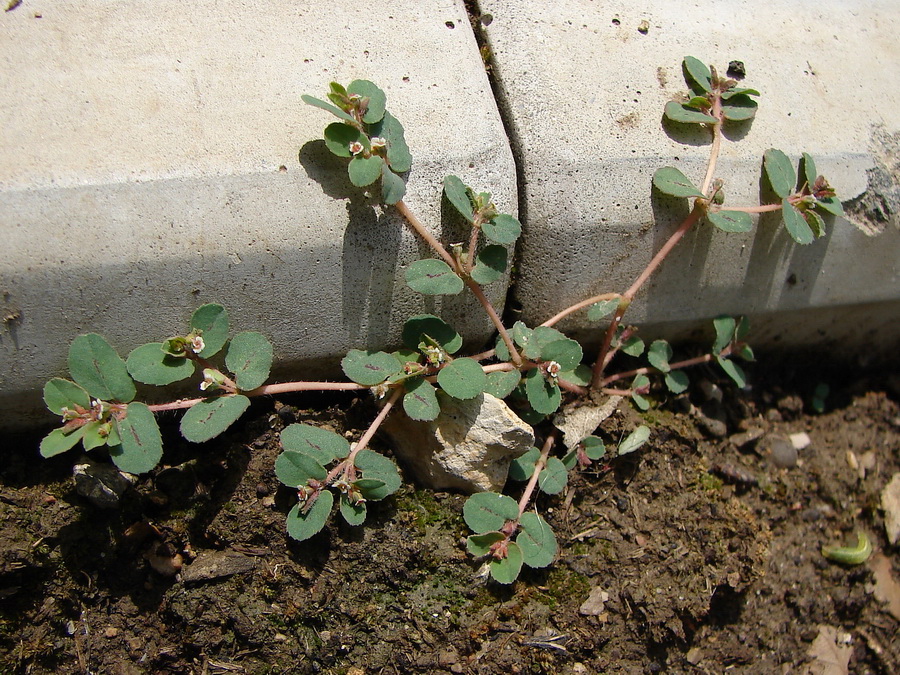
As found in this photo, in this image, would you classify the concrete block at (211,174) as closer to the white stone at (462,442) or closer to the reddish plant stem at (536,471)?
the white stone at (462,442)

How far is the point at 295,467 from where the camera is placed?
5.32ft

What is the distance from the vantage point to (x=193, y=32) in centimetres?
177

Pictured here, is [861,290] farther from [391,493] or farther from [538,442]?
[391,493]

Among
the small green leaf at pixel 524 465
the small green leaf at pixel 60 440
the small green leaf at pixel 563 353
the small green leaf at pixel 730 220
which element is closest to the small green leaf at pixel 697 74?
the small green leaf at pixel 730 220

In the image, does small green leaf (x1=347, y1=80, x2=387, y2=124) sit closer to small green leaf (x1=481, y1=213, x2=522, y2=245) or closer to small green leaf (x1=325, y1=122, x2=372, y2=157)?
small green leaf (x1=325, y1=122, x2=372, y2=157)

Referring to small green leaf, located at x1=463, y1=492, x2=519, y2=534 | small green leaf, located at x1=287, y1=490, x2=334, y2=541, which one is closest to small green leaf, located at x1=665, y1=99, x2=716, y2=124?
small green leaf, located at x1=463, y1=492, x2=519, y2=534

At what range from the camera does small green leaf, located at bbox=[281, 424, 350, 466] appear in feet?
5.45

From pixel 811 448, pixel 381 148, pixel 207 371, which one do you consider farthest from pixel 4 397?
pixel 811 448

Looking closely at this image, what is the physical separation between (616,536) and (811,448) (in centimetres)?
82

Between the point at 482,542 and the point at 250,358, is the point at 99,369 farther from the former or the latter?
the point at 482,542

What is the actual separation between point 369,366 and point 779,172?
45.7 inches

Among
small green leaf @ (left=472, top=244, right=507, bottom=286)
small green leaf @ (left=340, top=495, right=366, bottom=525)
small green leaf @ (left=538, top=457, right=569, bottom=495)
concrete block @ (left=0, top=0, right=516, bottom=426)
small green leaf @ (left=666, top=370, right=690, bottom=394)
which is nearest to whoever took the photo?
concrete block @ (left=0, top=0, right=516, bottom=426)

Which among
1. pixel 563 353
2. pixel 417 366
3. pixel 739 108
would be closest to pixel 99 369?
pixel 417 366

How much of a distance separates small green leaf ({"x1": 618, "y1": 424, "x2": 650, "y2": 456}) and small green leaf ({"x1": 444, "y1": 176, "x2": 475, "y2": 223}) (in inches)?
29.8
